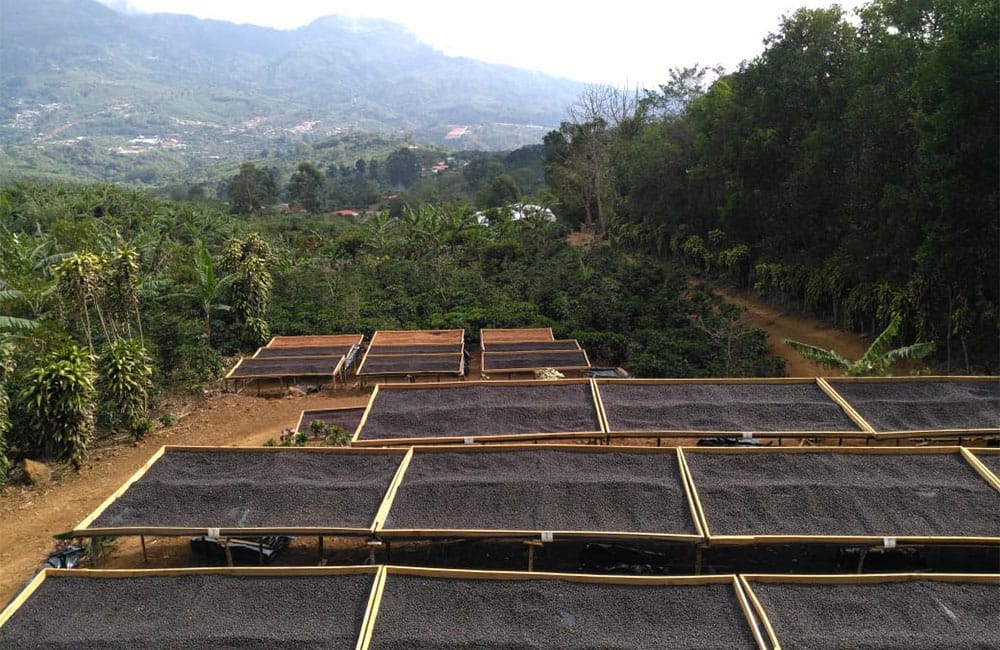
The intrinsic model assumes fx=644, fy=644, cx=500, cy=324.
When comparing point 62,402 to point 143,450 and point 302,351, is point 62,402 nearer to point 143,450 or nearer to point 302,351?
point 143,450

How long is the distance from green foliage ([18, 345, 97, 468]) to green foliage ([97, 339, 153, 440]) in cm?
96

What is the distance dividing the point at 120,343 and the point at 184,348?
2915mm

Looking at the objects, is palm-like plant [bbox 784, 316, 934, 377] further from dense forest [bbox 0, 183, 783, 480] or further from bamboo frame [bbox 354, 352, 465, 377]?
bamboo frame [bbox 354, 352, 465, 377]

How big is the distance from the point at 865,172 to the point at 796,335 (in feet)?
20.5

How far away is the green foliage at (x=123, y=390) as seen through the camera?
14.1 meters

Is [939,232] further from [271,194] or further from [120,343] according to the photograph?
[271,194]

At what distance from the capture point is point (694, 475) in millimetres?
9727

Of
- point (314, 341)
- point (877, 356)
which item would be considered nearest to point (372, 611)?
point (877, 356)

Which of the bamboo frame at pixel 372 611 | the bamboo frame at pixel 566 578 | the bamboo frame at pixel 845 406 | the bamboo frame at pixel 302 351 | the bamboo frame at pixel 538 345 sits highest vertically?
the bamboo frame at pixel 845 406

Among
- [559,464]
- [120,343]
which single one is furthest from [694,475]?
[120,343]

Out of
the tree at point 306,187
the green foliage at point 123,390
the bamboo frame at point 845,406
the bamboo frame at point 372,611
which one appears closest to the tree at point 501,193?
the tree at point 306,187

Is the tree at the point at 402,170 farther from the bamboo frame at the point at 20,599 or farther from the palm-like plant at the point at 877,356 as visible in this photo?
the bamboo frame at the point at 20,599

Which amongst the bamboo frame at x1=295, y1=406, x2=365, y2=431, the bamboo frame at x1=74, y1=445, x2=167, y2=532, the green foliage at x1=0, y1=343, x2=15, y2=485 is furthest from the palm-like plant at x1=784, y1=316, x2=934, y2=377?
the green foliage at x1=0, y1=343, x2=15, y2=485

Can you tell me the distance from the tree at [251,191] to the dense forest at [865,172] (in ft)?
127
